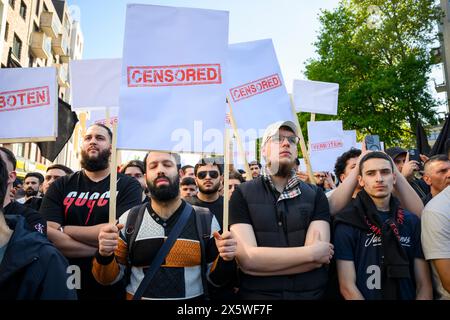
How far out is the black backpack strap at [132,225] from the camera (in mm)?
2400

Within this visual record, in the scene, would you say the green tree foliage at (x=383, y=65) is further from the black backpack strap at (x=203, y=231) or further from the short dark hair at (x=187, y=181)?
the black backpack strap at (x=203, y=231)

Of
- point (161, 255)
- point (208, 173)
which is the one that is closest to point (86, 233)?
point (161, 255)

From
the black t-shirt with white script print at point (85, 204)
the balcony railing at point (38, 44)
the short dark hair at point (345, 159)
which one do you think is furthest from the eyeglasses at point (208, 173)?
the balcony railing at point (38, 44)

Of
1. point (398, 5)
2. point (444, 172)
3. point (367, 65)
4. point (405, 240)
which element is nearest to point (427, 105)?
point (367, 65)

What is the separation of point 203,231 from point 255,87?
2.71 meters

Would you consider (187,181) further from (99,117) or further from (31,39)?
(31,39)

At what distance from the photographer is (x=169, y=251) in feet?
7.69

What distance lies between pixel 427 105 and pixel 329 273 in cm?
1760

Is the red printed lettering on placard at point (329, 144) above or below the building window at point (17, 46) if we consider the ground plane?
below

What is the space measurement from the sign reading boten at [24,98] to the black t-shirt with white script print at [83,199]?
922mm

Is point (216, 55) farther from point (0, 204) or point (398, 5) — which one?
point (398, 5)

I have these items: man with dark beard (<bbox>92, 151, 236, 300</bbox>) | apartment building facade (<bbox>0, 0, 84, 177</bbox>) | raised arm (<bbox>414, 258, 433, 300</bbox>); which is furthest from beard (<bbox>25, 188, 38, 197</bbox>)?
apartment building facade (<bbox>0, 0, 84, 177</bbox>)

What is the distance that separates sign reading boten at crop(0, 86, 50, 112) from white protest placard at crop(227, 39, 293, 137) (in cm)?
212

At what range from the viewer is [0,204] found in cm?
172
